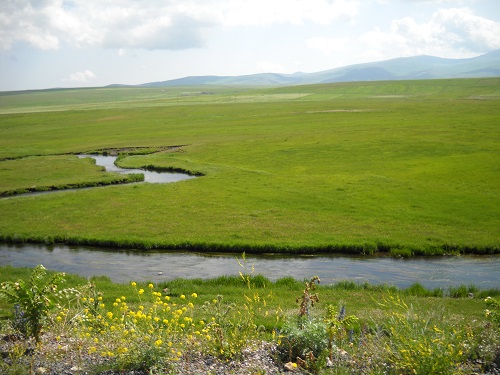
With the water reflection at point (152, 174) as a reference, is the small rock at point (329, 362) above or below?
above

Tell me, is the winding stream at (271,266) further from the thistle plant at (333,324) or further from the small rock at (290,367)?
the small rock at (290,367)

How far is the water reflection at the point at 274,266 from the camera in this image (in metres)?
22.1

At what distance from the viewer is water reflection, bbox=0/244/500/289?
22.1 m

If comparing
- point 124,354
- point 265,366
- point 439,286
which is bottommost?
point 439,286

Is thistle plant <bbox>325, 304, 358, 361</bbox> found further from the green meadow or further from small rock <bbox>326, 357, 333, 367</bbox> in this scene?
the green meadow

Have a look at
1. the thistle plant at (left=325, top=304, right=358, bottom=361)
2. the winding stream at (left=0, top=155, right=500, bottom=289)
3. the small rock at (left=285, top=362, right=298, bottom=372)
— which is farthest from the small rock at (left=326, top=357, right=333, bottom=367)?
the winding stream at (left=0, top=155, right=500, bottom=289)

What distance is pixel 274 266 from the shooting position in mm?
24297

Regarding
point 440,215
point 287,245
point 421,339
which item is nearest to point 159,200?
point 287,245

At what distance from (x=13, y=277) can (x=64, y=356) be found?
13551 millimetres

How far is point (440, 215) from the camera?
31109 millimetres

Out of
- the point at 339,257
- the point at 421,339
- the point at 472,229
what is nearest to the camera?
the point at 421,339

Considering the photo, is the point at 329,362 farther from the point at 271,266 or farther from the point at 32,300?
the point at 271,266

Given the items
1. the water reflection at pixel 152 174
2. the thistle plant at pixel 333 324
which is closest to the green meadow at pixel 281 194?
the water reflection at pixel 152 174

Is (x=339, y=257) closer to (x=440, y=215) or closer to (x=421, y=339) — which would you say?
(x=440, y=215)
